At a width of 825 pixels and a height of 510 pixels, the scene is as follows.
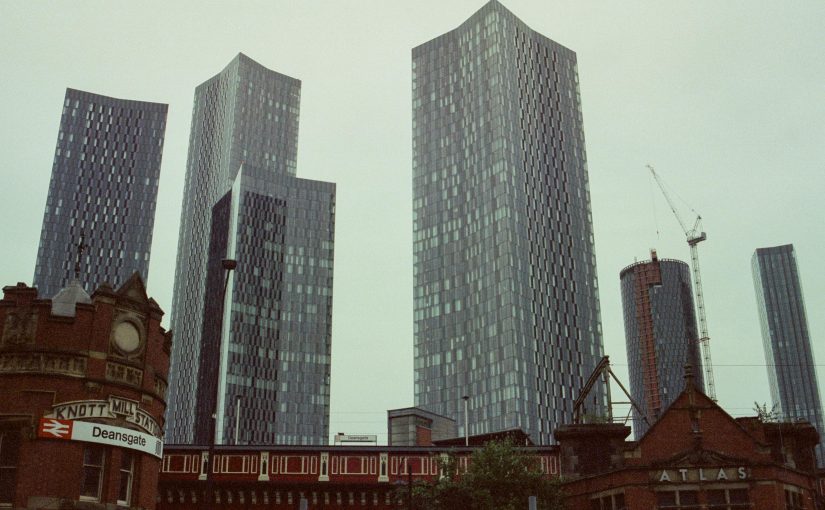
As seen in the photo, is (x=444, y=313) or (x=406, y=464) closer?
(x=406, y=464)

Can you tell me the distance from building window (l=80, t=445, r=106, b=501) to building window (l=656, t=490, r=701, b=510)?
31066 millimetres

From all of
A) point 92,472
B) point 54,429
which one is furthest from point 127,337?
point 92,472

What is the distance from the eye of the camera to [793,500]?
1949 inches

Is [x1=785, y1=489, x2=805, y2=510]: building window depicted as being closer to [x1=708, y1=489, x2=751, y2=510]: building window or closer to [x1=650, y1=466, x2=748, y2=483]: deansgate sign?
[x1=708, y1=489, x2=751, y2=510]: building window

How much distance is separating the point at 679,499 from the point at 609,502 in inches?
178

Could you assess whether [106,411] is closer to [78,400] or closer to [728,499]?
[78,400]

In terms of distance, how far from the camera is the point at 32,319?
1547 inches

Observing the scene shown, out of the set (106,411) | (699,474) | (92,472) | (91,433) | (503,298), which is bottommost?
(92,472)

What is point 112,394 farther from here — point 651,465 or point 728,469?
point 728,469

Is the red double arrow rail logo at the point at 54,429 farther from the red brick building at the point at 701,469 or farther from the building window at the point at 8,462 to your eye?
the red brick building at the point at 701,469

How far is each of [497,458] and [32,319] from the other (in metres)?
26.7

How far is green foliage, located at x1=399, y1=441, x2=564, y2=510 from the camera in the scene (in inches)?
1881

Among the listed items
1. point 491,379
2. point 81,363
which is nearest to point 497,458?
point 81,363

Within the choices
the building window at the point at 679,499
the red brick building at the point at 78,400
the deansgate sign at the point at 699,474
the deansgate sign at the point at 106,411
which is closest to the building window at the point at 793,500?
the deansgate sign at the point at 699,474
